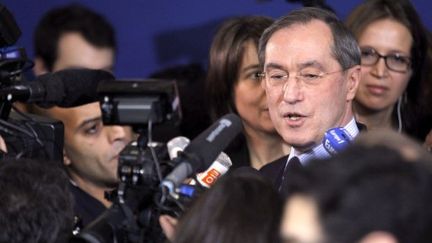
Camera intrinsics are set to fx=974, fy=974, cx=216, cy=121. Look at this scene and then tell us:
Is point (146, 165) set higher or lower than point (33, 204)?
higher

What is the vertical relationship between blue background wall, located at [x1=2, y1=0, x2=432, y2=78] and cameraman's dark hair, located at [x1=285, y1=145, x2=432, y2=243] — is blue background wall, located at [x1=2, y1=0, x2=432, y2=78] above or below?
below

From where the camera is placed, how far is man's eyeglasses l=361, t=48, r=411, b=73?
3602 millimetres

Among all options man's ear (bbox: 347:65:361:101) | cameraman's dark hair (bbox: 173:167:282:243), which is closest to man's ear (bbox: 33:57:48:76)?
man's ear (bbox: 347:65:361:101)

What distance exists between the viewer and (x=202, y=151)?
189 cm

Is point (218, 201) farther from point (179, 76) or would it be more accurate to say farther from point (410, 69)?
point (179, 76)

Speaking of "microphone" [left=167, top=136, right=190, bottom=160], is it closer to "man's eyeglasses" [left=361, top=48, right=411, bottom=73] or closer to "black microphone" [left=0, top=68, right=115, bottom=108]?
"black microphone" [left=0, top=68, right=115, bottom=108]

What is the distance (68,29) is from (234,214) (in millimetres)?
2776

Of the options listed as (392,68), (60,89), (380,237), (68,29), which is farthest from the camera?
(68,29)

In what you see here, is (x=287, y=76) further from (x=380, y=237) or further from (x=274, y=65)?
(x=380, y=237)

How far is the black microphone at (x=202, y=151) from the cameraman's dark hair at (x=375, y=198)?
0.54 metres

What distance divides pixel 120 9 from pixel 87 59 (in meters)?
0.64

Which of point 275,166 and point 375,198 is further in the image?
point 275,166

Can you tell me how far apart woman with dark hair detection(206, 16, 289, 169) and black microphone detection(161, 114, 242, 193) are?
1429 millimetres

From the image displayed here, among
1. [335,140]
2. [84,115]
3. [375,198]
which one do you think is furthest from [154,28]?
[375,198]
